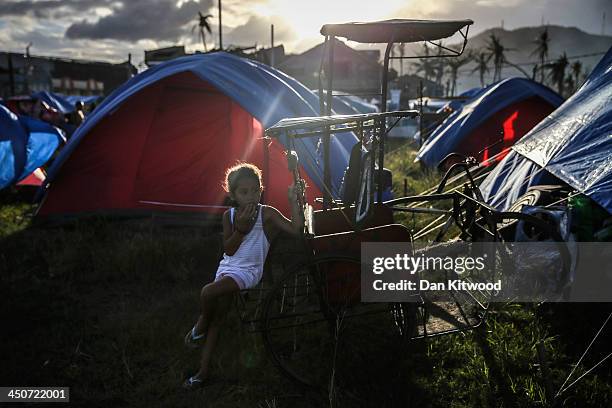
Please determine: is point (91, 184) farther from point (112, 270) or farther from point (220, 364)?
point (220, 364)

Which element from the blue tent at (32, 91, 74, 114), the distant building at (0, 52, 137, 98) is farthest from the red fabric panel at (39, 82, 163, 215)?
the distant building at (0, 52, 137, 98)

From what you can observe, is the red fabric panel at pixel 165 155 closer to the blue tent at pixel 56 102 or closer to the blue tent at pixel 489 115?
the blue tent at pixel 489 115

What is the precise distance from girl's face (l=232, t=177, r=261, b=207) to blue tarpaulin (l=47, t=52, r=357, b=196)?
243cm

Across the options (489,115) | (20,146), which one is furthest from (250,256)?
(489,115)

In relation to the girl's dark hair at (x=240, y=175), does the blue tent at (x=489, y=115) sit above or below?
above

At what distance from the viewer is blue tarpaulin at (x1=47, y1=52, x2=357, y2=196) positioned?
18.5 feet

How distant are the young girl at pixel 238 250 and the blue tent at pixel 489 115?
26.3 feet

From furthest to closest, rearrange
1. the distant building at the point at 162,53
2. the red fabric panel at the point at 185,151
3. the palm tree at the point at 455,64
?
the palm tree at the point at 455,64 → the distant building at the point at 162,53 → the red fabric panel at the point at 185,151

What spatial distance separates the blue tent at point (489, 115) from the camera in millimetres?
10180

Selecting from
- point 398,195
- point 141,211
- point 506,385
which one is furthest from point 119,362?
point 398,195

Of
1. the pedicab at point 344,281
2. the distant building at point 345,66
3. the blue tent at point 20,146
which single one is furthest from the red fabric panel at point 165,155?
the distant building at point 345,66

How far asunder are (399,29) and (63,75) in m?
54.7

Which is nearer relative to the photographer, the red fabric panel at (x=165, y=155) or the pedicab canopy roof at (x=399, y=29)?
the pedicab canopy roof at (x=399, y=29)

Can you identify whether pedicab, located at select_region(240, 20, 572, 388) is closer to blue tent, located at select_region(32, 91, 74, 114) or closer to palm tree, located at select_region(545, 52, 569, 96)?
blue tent, located at select_region(32, 91, 74, 114)
